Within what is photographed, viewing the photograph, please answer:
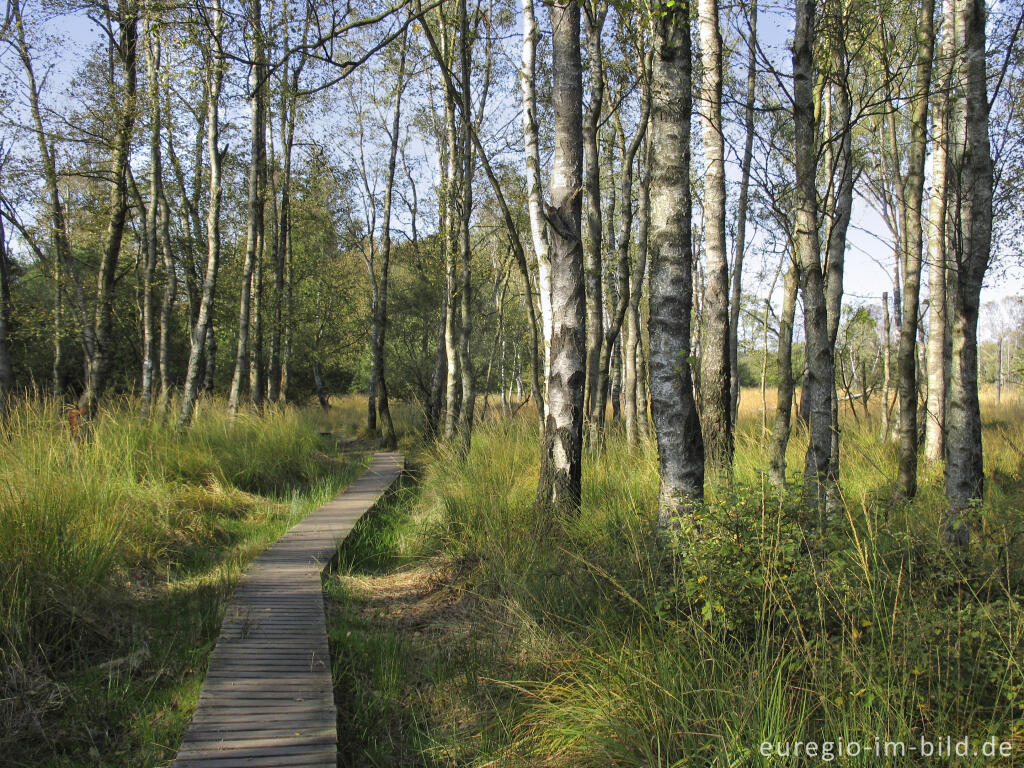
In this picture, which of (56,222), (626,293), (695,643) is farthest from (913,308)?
(56,222)

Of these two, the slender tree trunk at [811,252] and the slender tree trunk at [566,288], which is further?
the slender tree trunk at [566,288]

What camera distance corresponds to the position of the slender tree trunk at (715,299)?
19.5 feet

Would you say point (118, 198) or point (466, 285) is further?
point (466, 285)

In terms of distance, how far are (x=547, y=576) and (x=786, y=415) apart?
2870mm

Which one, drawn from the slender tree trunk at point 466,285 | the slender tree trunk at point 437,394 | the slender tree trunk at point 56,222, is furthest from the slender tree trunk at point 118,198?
the slender tree trunk at point 437,394

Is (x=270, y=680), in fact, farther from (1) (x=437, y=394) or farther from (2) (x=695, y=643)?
(1) (x=437, y=394)

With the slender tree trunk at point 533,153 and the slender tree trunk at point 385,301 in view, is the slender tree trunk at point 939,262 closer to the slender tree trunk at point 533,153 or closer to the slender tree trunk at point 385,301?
the slender tree trunk at point 533,153

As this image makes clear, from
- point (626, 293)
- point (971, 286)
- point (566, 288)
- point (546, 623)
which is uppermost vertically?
point (626, 293)

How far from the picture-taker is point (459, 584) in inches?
195

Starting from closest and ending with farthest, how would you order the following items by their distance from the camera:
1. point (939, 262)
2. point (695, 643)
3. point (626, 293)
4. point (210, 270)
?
1. point (695, 643)
2. point (939, 262)
3. point (626, 293)
4. point (210, 270)

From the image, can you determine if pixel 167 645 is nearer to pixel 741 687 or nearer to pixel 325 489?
pixel 741 687

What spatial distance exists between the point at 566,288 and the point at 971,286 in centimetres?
305

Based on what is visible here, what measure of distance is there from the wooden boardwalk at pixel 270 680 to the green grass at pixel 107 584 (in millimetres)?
206

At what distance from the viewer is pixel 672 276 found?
3.96m
